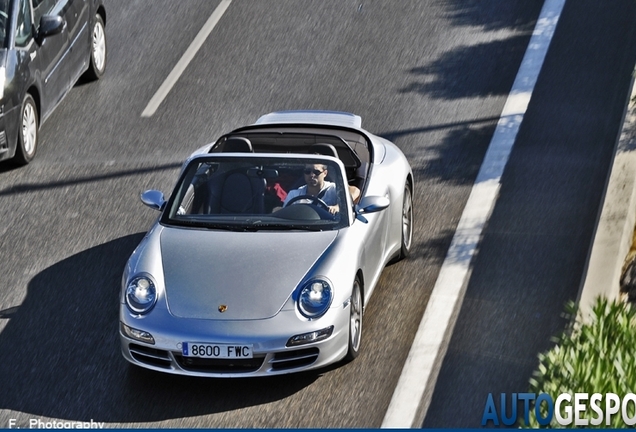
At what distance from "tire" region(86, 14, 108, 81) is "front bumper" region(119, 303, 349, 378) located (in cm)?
Answer: 720

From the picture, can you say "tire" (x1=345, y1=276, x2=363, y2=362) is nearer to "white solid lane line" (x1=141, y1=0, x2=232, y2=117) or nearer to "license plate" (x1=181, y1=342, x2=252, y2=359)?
"license plate" (x1=181, y1=342, x2=252, y2=359)

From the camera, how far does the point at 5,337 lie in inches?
360

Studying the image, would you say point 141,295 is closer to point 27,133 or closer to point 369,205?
point 369,205

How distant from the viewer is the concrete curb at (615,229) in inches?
349

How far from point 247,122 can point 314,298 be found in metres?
5.58

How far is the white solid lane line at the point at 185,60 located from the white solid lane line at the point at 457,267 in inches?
165

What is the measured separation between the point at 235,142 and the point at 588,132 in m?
4.39

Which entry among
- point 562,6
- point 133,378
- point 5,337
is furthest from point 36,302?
point 562,6

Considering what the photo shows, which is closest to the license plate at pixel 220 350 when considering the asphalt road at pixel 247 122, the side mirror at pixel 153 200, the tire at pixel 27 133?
the asphalt road at pixel 247 122

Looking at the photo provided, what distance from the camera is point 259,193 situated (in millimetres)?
9227

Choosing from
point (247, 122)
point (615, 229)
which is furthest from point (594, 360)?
point (247, 122)

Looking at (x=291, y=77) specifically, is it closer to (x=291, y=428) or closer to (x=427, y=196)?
(x=427, y=196)

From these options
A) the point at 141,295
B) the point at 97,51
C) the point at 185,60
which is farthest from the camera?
the point at 185,60

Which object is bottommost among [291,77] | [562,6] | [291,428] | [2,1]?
[562,6]
